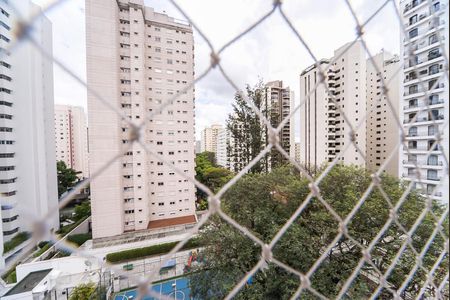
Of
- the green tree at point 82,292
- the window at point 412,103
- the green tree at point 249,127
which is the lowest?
the green tree at point 82,292

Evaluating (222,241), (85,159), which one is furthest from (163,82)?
(85,159)

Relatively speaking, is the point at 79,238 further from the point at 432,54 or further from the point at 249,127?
the point at 432,54

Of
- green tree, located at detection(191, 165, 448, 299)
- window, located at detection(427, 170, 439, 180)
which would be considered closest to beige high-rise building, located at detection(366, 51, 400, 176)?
window, located at detection(427, 170, 439, 180)

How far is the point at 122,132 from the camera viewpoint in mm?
5707

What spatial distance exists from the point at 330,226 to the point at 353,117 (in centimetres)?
814

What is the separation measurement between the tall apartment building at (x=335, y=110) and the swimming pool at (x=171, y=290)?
21.2ft

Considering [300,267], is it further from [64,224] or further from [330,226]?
[64,224]

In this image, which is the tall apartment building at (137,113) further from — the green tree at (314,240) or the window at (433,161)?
the window at (433,161)

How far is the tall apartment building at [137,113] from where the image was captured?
5410 millimetres

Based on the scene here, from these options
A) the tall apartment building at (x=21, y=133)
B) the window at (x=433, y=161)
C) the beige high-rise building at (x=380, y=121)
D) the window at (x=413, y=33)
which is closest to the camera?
the tall apartment building at (x=21, y=133)

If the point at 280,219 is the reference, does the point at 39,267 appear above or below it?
below

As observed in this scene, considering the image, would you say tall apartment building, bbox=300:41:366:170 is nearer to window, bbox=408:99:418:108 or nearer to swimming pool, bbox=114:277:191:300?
window, bbox=408:99:418:108

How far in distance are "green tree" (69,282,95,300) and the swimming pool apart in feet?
3.19

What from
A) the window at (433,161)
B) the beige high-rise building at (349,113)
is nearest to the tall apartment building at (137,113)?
the beige high-rise building at (349,113)
